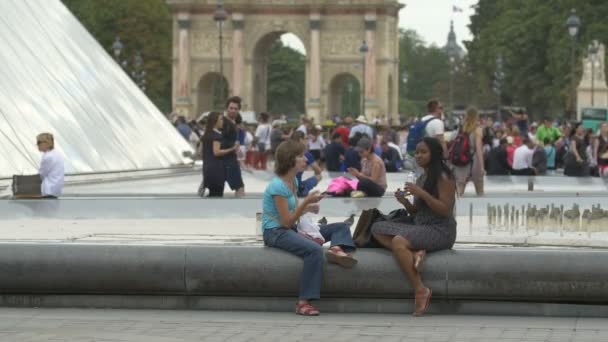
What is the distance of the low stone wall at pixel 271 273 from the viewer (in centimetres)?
1143

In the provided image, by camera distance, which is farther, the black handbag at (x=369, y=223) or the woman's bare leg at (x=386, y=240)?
the black handbag at (x=369, y=223)

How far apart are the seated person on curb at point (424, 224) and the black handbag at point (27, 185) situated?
24.8 ft

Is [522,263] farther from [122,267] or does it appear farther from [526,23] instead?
[526,23]

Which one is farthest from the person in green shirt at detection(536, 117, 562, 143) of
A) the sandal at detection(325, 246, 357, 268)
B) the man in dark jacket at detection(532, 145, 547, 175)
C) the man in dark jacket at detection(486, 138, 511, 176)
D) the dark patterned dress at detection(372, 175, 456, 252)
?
the sandal at detection(325, 246, 357, 268)

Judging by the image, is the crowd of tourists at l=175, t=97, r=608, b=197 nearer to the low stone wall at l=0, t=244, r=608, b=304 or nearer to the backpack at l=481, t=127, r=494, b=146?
the backpack at l=481, t=127, r=494, b=146

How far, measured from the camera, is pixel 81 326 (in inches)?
436

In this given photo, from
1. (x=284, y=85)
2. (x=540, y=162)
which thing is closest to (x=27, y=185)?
(x=540, y=162)

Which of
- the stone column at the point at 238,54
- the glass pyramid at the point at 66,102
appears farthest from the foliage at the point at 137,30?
the glass pyramid at the point at 66,102

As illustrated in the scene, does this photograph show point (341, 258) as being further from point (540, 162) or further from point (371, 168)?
point (540, 162)

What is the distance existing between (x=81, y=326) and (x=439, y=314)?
2383 millimetres

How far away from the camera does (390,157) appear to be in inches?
1227

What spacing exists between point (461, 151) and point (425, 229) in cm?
892

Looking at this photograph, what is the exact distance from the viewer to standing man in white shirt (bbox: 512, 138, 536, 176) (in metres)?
29.5

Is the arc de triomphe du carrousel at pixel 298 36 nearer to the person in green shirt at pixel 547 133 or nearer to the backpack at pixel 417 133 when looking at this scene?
the person in green shirt at pixel 547 133
